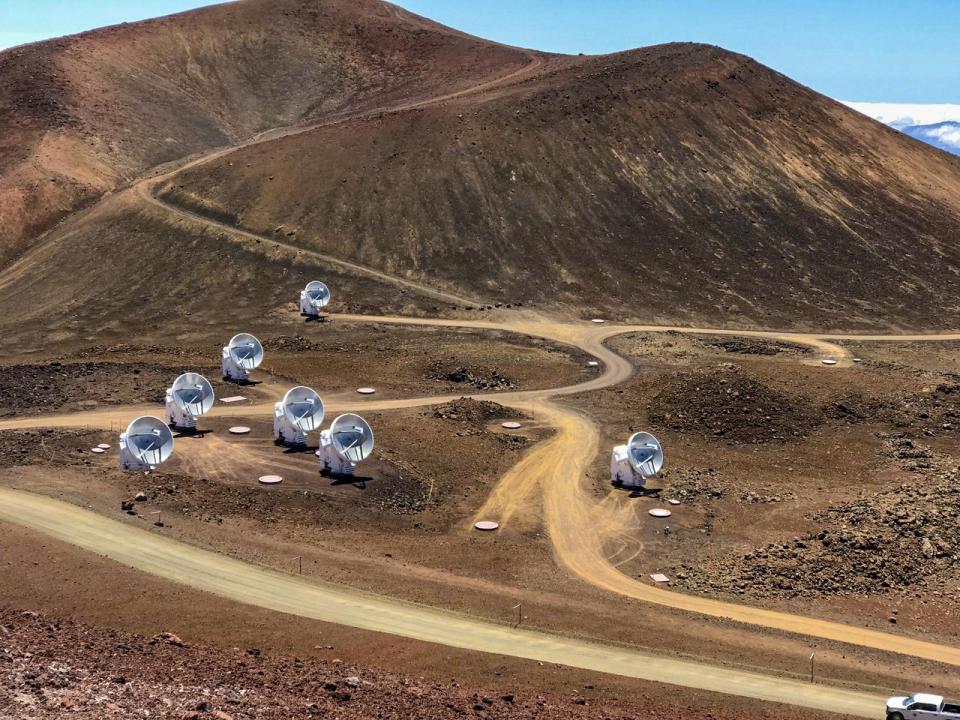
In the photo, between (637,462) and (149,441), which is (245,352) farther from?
(637,462)

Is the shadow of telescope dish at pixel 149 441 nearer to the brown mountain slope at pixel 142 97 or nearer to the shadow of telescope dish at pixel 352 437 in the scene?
the shadow of telescope dish at pixel 352 437

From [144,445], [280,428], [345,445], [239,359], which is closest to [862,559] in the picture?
[345,445]

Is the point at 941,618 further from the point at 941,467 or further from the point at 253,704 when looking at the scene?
the point at 253,704

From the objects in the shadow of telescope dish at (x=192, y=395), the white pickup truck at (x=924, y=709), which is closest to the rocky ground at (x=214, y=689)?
the white pickup truck at (x=924, y=709)

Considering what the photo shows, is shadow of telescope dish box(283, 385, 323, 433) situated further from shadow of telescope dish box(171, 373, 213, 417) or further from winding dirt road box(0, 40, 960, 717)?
winding dirt road box(0, 40, 960, 717)

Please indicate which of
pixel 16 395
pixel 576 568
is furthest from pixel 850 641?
pixel 16 395
